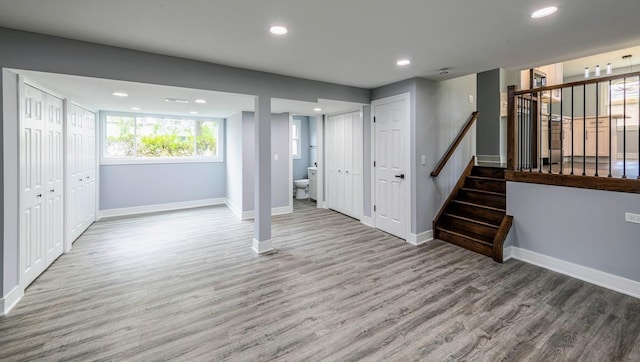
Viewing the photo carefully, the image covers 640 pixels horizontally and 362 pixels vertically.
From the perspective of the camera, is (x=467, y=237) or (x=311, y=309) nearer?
(x=311, y=309)

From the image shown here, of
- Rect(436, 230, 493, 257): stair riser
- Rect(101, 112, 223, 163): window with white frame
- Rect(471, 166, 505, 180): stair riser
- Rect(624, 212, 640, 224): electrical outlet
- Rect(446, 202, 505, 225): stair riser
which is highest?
Rect(101, 112, 223, 163): window with white frame

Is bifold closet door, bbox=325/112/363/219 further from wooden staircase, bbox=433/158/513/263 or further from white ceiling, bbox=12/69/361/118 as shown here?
wooden staircase, bbox=433/158/513/263

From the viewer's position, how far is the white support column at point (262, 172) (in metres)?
3.95

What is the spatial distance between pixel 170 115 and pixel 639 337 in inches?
302

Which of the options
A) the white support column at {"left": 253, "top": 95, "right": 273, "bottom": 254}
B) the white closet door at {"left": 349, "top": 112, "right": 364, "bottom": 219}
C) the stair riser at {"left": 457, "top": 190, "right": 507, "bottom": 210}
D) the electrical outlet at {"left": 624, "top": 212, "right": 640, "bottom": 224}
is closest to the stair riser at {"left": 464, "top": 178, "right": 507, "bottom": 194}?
the stair riser at {"left": 457, "top": 190, "right": 507, "bottom": 210}

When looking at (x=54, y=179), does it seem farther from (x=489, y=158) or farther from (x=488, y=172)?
(x=489, y=158)

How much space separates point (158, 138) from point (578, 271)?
7583mm

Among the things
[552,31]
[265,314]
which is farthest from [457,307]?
[552,31]

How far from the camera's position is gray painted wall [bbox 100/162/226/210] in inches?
239

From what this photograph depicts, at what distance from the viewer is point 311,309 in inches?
102

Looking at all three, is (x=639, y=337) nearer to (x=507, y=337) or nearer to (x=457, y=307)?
(x=507, y=337)

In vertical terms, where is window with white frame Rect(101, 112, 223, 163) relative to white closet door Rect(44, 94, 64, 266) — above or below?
above

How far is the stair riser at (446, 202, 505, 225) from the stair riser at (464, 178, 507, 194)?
19.3 inches

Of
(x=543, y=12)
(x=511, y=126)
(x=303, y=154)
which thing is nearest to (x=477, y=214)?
(x=511, y=126)
